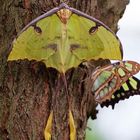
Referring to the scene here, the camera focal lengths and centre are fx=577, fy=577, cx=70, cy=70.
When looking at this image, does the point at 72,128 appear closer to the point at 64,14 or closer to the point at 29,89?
the point at 29,89

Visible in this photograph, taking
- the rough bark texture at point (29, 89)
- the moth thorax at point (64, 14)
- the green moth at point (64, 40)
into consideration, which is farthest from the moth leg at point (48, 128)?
the moth thorax at point (64, 14)

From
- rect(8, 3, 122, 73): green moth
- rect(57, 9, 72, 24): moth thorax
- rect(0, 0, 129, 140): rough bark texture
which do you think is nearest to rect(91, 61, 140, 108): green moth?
rect(0, 0, 129, 140): rough bark texture

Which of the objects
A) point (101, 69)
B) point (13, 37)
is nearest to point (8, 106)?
point (13, 37)

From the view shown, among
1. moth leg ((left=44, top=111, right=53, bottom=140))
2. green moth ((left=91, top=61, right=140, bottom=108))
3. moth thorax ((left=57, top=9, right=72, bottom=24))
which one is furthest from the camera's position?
green moth ((left=91, top=61, right=140, bottom=108))

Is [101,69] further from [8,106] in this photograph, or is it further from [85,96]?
[8,106]

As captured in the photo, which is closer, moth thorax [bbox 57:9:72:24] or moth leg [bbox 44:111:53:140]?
moth thorax [bbox 57:9:72:24]

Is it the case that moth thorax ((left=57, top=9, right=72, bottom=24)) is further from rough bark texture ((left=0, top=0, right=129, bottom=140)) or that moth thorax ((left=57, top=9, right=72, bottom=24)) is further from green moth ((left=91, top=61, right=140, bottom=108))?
green moth ((left=91, top=61, right=140, bottom=108))

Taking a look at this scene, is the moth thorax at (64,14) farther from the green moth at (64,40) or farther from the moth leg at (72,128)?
the moth leg at (72,128)
